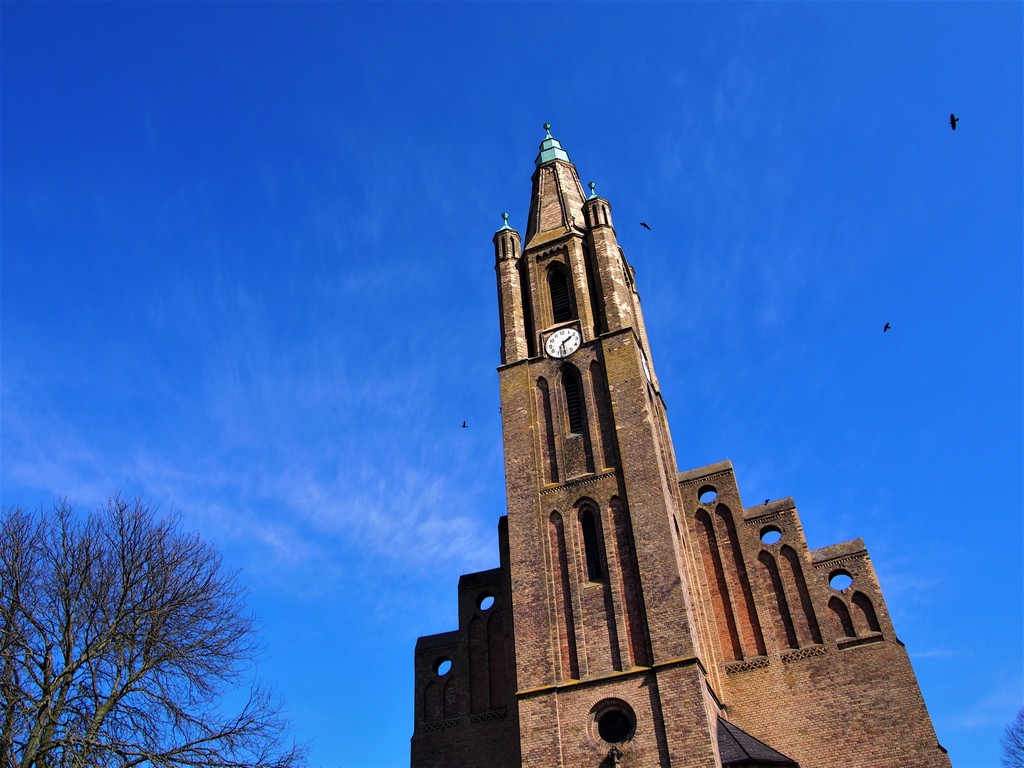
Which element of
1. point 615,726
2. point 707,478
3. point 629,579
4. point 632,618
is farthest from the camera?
point 707,478

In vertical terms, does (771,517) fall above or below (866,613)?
above

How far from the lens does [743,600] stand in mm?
26594

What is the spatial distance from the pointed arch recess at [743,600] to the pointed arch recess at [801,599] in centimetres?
117

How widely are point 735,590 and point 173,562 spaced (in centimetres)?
1635

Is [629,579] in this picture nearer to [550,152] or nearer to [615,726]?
[615,726]

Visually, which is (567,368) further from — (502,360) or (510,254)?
(510,254)

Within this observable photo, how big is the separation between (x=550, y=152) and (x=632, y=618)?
24.6 m

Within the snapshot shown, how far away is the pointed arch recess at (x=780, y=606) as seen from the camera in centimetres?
2534

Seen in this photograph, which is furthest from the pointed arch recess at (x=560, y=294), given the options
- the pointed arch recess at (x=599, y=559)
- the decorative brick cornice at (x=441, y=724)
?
the decorative brick cornice at (x=441, y=724)

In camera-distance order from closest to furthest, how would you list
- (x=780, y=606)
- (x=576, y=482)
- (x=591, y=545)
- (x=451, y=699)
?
(x=591, y=545) < (x=780, y=606) < (x=576, y=482) < (x=451, y=699)

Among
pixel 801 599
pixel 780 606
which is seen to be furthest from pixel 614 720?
pixel 801 599

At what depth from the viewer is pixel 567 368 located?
98.6 feet

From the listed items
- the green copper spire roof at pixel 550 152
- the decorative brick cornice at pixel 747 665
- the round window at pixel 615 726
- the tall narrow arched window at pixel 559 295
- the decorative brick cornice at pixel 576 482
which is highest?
the green copper spire roof at pixel 550 152

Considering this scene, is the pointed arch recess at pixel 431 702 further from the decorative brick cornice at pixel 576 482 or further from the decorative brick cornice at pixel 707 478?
the decorative brick cornice at pixel 707 478
